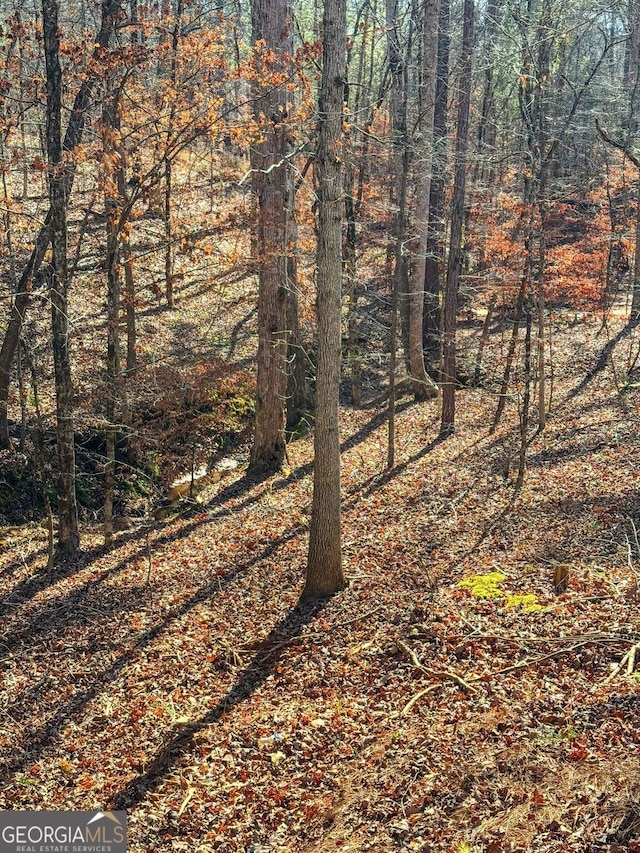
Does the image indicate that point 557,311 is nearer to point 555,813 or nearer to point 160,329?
point 160,329

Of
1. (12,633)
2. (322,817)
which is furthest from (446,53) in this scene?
(322,817)

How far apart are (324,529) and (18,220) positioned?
44.6 ft

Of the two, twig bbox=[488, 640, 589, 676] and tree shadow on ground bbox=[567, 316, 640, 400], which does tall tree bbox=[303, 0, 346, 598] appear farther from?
tree shadow on ground bbox=[567, 316, 640, 400]

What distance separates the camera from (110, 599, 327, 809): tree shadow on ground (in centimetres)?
643

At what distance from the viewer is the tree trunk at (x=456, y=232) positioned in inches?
622

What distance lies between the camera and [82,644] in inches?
355

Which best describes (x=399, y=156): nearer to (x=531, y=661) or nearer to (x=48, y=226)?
(x=48, y=226)

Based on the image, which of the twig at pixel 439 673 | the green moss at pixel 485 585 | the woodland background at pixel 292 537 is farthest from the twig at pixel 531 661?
the green moss at pixel 485 585

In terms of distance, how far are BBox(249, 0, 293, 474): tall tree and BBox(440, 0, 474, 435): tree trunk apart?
3.99 m

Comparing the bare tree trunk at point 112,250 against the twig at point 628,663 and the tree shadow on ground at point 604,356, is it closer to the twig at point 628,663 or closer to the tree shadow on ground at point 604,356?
the twig at point 628,663

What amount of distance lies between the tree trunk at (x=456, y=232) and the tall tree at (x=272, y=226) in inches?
157

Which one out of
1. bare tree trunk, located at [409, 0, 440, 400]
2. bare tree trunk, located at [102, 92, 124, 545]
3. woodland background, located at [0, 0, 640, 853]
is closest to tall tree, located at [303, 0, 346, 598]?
woodland background, located at [0, 0, 640, 853]

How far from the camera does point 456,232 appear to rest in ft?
53.8

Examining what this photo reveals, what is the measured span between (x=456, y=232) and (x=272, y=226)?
16.3ft
